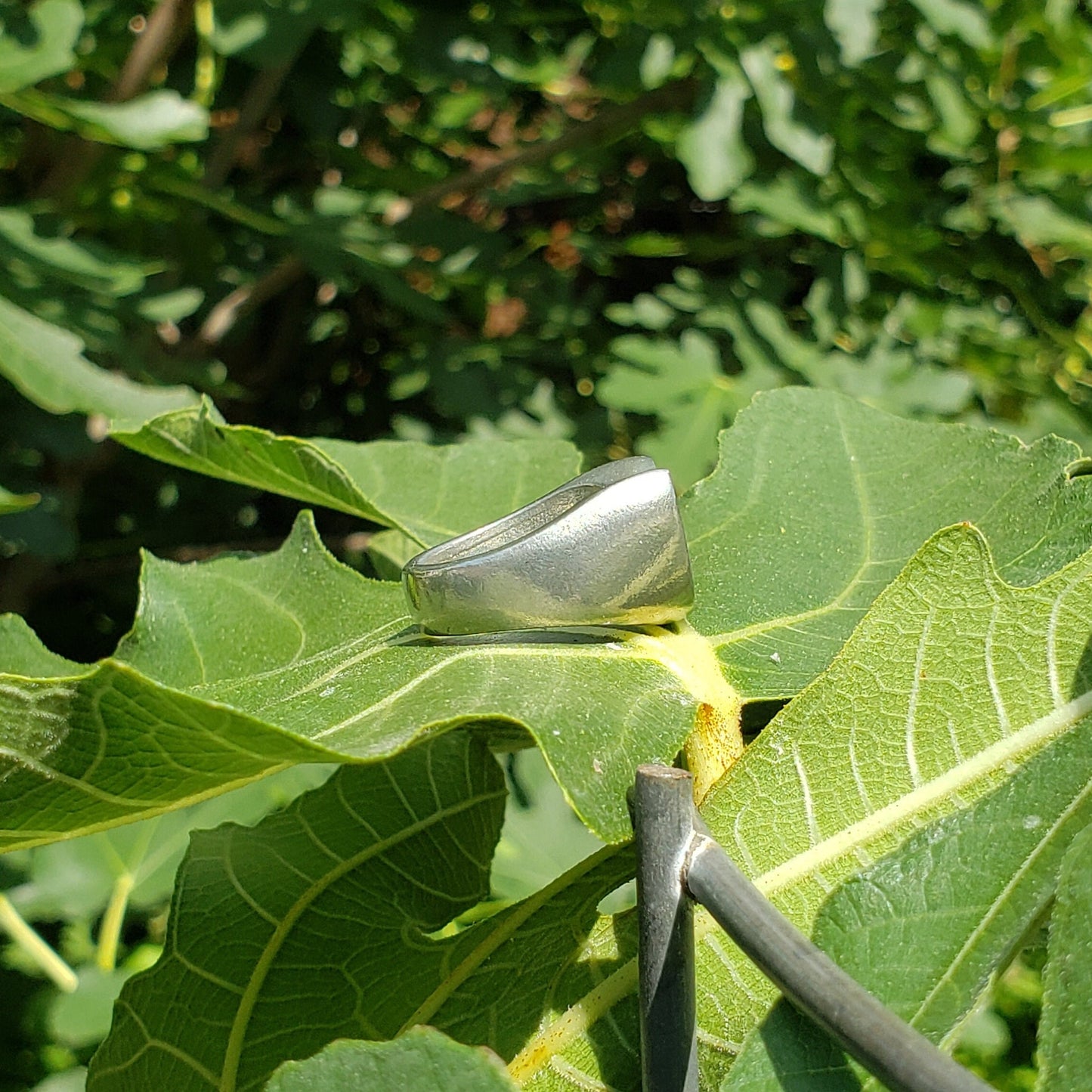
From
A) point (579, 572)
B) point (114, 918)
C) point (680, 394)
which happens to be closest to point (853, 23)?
point (680, 394)

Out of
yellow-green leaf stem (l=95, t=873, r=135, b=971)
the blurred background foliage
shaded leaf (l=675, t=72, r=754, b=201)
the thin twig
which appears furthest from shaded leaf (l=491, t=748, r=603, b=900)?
the thin twig

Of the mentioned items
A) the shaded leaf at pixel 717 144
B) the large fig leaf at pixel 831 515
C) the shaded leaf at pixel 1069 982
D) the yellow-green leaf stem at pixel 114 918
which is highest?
the shaded leaf at pixel 1069 982

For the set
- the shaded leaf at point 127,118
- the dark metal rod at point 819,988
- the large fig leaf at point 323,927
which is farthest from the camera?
the shaded leaf at point 127,118

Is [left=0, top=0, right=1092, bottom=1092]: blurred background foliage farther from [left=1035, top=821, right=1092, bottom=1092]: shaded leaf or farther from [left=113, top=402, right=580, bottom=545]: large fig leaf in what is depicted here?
[left=1035, top=821, right=1092, bottom=1092]: shaded leaf

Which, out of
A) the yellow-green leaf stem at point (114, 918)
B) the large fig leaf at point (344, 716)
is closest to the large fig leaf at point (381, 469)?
the large fig leaf at point (344, 716)

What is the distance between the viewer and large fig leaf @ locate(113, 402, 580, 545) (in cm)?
63

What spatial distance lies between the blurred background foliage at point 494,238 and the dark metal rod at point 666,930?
2.37ft

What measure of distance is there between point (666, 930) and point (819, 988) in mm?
66

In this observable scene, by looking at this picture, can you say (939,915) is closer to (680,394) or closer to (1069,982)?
(1069,982)

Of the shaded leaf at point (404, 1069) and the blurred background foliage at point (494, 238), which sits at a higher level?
the shaded leaf at point (404, 1069)

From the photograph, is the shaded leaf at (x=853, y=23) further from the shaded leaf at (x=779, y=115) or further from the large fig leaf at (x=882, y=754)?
the large fig leaf at (x=882, y=754)

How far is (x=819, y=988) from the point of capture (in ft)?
1.01

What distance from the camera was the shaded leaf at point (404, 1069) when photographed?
34cm

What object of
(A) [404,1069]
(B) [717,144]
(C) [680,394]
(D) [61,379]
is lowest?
(C) [680,394]
